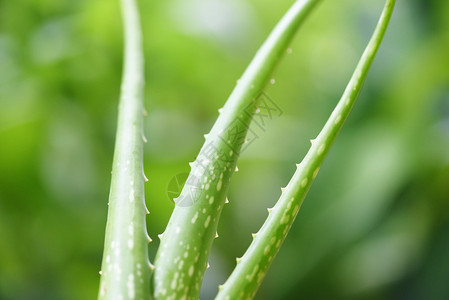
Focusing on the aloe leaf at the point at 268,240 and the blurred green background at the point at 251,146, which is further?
the blurred green background at the point at 251,146

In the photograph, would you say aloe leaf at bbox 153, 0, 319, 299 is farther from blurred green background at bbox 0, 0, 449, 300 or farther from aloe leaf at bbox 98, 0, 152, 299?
blurred green background at bbox 0, 0, 449, 300

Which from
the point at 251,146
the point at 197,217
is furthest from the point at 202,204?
the point at 251,146

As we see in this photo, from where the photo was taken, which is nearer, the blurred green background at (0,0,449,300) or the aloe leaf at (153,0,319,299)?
the aloe leaf at (153,0,319,299)

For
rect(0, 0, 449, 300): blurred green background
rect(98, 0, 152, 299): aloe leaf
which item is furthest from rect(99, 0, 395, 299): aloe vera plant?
rect(0, 0, 449, 300): blurred green background

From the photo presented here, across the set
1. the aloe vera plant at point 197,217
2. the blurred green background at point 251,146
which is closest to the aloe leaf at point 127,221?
the aloe vera plant at point 197,217

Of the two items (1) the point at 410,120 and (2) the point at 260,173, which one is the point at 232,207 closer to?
(2) the point at 260,173

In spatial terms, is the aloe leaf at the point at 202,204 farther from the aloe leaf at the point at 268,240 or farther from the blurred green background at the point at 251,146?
the blurred green background at the point at 251,146
